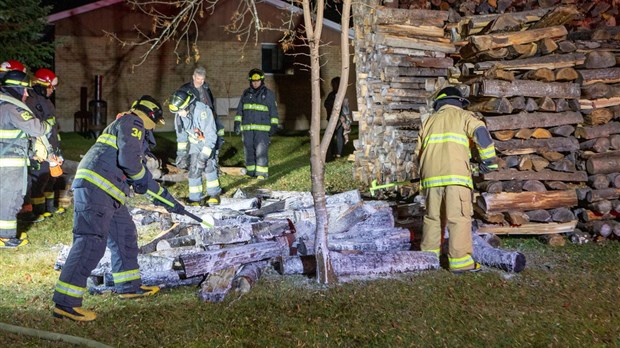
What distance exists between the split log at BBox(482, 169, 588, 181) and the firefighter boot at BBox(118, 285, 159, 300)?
4.59m

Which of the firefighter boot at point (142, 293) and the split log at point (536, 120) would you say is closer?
the firefighter boot at point (142, 293)

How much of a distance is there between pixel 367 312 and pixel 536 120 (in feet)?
14.3

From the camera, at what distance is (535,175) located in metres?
10.1

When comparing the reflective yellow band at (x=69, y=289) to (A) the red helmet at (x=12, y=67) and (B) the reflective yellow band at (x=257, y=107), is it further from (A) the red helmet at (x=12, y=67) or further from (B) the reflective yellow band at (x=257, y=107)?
(B) the reflective yellow band at (x=257, y=107)

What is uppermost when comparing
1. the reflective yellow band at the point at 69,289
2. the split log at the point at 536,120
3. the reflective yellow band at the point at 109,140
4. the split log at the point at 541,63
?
the split log at the point at 541,63

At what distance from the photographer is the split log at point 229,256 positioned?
786cm

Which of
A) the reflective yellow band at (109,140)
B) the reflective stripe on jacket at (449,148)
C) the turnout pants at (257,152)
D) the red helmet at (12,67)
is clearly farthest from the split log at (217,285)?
the turnout pants at (257,152)

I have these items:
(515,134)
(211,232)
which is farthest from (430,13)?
(211,232)

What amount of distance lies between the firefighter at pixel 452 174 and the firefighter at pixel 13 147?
5.35 meters

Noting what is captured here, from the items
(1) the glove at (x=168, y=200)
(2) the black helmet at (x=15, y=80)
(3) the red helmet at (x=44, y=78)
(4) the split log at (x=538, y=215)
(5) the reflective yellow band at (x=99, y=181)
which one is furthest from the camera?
(3) the red helmet at (x=44, y=78)

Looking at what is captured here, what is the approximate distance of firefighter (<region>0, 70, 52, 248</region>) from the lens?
10188mm

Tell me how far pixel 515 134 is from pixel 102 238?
18.3 ft

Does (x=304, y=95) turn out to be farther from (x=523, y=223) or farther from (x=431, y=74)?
(x=523, y=223)

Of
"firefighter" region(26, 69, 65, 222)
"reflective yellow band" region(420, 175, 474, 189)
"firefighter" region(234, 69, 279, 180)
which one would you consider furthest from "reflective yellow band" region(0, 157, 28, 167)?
"reflective yellow band" region(420, 175, 474, 189)
